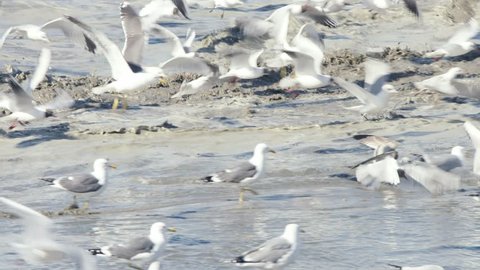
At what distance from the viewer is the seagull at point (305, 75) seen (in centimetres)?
1573

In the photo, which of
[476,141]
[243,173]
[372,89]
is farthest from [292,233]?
[372,89]

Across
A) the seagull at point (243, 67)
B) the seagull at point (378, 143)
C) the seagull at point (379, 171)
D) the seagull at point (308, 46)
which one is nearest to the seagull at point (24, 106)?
the seagull at point (243, 67)

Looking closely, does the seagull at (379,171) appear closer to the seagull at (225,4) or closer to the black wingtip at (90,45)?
the black wingtip at (90,45)

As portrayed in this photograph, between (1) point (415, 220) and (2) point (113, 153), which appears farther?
(2) point (113, 153)

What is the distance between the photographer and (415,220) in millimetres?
10789

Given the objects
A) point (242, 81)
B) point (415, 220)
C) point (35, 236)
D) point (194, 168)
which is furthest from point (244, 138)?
point (35, 236)

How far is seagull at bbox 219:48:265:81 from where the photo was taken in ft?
53.3

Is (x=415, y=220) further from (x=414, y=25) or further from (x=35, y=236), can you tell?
(x=414, y=25)

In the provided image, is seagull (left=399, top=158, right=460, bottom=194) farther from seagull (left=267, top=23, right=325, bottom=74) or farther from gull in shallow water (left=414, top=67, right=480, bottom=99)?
seagull (left=267, top=23, right=325, bottom=74)

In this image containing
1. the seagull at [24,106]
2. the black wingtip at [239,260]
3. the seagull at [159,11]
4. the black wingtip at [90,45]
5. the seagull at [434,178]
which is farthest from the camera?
the seagull at [159,11]

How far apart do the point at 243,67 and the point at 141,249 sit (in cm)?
740

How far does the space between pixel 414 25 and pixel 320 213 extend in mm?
10280

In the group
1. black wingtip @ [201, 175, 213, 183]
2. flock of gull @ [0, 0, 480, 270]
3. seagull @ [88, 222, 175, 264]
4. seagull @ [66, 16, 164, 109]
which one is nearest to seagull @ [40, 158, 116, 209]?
flock of gull @ [0, 0, 480, 270]

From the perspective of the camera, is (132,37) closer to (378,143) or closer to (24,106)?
(24,106)
